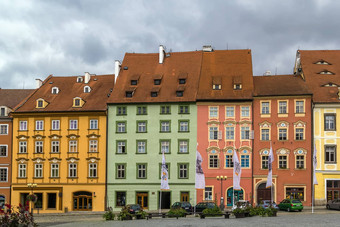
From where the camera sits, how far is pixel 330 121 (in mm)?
64375

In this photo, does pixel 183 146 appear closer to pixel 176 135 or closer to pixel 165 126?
pixel 176 135

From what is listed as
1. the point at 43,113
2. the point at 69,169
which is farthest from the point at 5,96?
the point at 69,169

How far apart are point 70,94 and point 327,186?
1380 inches

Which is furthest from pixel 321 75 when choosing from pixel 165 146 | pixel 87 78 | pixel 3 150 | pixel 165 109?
pixel 3 150

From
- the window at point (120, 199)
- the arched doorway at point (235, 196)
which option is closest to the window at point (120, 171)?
the window at point (120, 199)

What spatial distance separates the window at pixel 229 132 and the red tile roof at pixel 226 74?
367 centimetres

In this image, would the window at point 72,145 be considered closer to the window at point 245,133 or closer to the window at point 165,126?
the window at point 165,126

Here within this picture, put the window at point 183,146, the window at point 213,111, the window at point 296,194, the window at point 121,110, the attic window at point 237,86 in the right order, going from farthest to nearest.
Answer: the window at point 121,110 < the attic window at point 237,86 < the window at point 183,146 < the window at point 213,111 < the window at point 296,194

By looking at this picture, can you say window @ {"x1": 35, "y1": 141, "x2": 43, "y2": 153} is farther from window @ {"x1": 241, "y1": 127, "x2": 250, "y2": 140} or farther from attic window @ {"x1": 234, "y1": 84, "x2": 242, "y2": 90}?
attic window @ {"x1": 234, "y1": 84, "x2": 242, "y2": 90}

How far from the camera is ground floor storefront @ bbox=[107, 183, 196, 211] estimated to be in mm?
66312

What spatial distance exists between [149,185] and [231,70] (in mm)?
18145

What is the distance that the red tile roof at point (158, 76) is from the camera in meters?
68.5

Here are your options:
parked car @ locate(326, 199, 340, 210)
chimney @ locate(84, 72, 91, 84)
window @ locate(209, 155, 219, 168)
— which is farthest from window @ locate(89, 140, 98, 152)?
parked car @ locate(326, 199, 340, 210)

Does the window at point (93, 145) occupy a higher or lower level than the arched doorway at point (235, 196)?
higher
